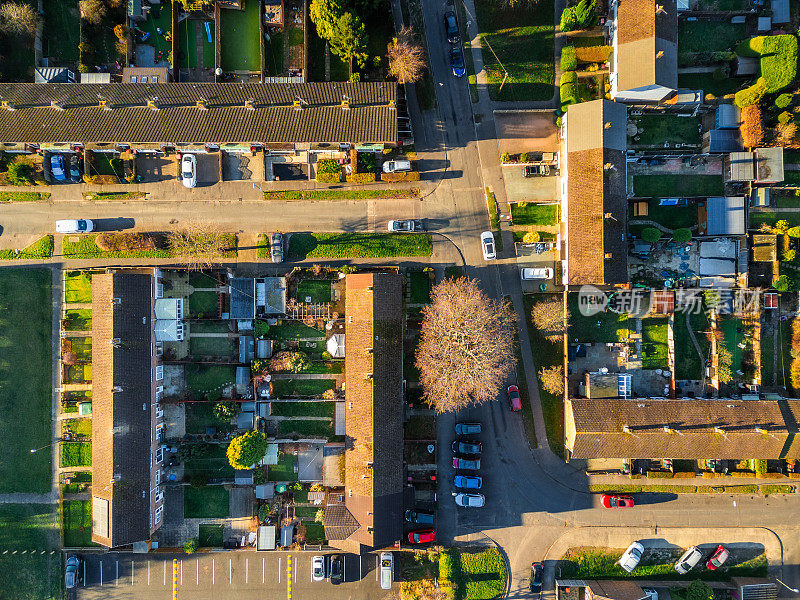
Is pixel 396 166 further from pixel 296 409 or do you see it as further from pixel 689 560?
pixel 689 560

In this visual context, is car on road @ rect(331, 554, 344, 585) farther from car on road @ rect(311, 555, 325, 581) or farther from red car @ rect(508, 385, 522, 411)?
red car @ rect(508, 385, 522, 411)

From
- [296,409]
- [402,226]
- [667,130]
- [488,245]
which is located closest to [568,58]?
[667,130]

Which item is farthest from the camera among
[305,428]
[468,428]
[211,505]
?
[305,428]

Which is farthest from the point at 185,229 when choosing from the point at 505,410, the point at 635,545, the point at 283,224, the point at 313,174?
the point at 635,545

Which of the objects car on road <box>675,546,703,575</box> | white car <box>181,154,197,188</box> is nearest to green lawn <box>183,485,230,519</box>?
white car <box>181,154,197,188</box>

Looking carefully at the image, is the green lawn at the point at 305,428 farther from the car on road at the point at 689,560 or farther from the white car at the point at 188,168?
the car on road at the point at 689,560

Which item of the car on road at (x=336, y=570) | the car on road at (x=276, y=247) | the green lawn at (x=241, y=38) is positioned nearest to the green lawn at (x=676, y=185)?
the car on road at (x=276, y=247)
